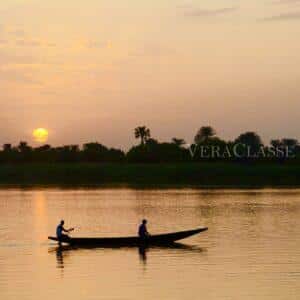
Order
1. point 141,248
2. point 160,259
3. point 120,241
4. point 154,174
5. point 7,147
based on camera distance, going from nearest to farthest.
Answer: point 160,259 < point 141,248 < point 120,241 < point 154,174 < point 7,147

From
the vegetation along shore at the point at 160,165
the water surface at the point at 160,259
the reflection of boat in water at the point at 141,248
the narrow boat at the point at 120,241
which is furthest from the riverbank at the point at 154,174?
the narrow boat at the point at 120,241

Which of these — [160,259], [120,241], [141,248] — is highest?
[120,241]

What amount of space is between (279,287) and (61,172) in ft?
323

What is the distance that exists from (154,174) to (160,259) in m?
86.9

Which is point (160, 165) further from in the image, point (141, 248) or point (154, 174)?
point (141, 248)

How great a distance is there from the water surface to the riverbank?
5105 cm

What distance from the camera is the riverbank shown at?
111875mm

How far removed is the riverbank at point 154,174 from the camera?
11188 centimetres

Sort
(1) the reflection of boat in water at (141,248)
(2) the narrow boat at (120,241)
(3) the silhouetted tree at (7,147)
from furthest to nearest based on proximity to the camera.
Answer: (3) the silhouetted tree at (7,147) → (2) the narrow boat at (120,241) → (1) the reflection of boat in water at (141,248)

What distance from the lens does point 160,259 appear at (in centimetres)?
3145

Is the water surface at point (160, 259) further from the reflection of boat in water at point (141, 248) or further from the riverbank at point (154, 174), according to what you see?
the riverbank at point (154, 174)

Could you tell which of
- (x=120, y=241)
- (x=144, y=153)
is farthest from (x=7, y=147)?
(x=120, y=241)

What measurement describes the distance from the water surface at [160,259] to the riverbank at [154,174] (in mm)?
51047

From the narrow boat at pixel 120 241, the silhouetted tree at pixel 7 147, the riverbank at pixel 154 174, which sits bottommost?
the narrow boat at pixel 120 241
